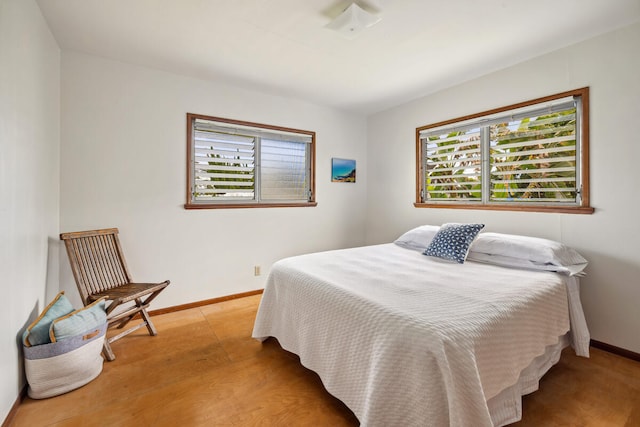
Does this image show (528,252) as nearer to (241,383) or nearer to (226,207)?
(241,383)

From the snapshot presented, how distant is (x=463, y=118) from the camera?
321 cm

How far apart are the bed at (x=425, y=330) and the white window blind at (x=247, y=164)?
4.80 feet

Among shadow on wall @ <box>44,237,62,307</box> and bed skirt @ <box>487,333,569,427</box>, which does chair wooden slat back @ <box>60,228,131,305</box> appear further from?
bed skirt @ <box>487,333,569,427</box>

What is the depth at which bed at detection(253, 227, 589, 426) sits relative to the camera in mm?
1200

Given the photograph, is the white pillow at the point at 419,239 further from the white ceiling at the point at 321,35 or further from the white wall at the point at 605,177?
the white ceiling at the point at 321,35

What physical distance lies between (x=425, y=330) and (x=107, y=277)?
8.62 feet

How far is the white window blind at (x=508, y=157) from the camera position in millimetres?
2553

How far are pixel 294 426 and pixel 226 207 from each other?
2.35m

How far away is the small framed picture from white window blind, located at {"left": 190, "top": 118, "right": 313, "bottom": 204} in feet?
1.26

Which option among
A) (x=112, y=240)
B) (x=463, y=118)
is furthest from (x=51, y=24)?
(x=463, y=118)

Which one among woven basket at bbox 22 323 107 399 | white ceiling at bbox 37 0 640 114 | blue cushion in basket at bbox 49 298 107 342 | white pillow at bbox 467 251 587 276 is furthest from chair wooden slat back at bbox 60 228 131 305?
white pillow at bbox 467 251 587 276

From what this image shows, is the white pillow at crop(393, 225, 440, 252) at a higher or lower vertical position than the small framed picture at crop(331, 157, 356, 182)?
lower

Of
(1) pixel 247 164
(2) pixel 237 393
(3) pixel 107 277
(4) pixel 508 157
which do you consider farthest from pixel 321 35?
(3) pixel 107 277

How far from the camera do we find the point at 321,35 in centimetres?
232
